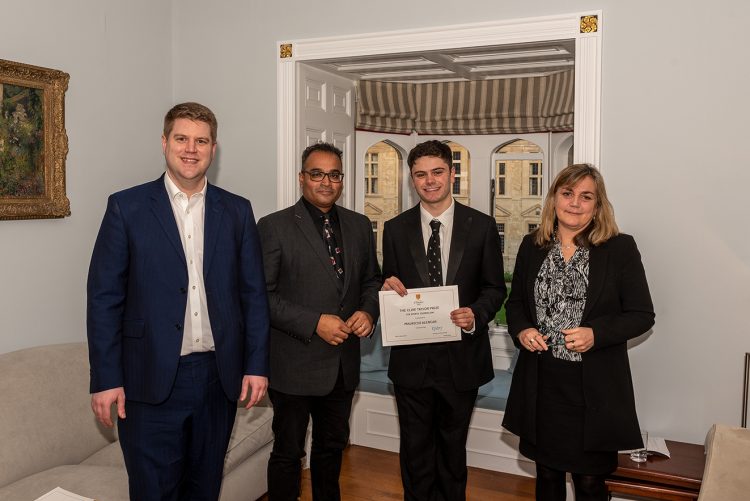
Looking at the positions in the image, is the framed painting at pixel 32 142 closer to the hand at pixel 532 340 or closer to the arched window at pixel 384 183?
the hand at pixel 532 340

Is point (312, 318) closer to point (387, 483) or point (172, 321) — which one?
point (172, 321)

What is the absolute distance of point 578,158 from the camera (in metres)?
3.44

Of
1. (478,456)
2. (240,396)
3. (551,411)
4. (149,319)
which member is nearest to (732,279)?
(551,411)

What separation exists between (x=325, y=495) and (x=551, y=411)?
3.65ft

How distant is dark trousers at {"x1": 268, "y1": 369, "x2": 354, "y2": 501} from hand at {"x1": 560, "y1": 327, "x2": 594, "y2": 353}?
98cm

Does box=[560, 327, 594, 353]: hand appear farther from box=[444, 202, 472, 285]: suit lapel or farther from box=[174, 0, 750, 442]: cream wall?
box=[174, 0, 750, 442]: cream wall

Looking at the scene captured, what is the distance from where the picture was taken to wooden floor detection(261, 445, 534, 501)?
3893 millimetres

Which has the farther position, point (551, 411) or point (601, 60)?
point (601, 60)

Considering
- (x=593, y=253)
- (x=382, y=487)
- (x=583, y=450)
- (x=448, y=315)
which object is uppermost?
(x=593, y=253)

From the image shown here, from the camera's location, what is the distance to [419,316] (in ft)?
9.71

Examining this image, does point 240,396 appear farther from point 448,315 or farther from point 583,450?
point 583,450

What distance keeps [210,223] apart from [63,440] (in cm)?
140

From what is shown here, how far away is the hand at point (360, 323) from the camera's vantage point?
9.62 feet

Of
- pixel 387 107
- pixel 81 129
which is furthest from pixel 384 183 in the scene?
pixel 81 129
